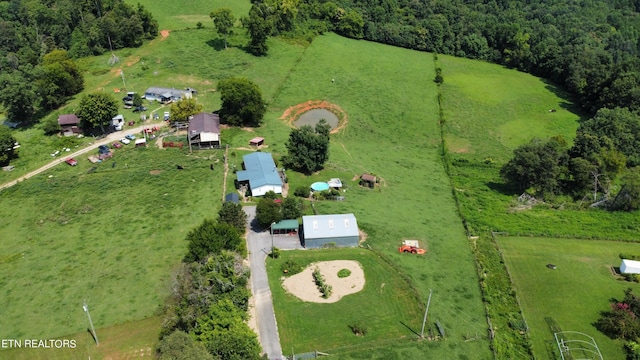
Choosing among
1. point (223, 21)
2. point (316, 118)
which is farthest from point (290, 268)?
point (223, 21)

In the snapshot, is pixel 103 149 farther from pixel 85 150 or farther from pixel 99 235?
pixel 99 235

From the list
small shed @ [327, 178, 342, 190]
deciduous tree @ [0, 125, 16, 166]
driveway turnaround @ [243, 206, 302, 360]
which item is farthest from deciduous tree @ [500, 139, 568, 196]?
deciduous tree @ [0, 125, 16, 166]

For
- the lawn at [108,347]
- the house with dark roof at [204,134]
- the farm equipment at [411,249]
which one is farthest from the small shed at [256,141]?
the lawn at [108,347]

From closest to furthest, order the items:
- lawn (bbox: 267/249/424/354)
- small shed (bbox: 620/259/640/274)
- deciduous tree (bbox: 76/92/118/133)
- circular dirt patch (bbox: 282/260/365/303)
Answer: lawn (bbox: 267/249/424/354) → circular dirt patch (bbox: 282/260/365/303) → small shed (bbox: 620/259/640/274) → deciduous tree (bbox: 76/92/118/133)

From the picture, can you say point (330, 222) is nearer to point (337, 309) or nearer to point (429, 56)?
point (337, 309)

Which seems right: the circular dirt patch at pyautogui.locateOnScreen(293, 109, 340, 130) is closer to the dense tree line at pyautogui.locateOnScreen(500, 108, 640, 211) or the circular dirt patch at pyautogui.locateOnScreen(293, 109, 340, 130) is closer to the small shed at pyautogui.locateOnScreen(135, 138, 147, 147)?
the small shed at pyautogui.locateOnScreen(135, 138, 147, 147)

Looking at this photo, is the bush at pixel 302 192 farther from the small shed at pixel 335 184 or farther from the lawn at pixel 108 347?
the lawn at pixel 108 347
